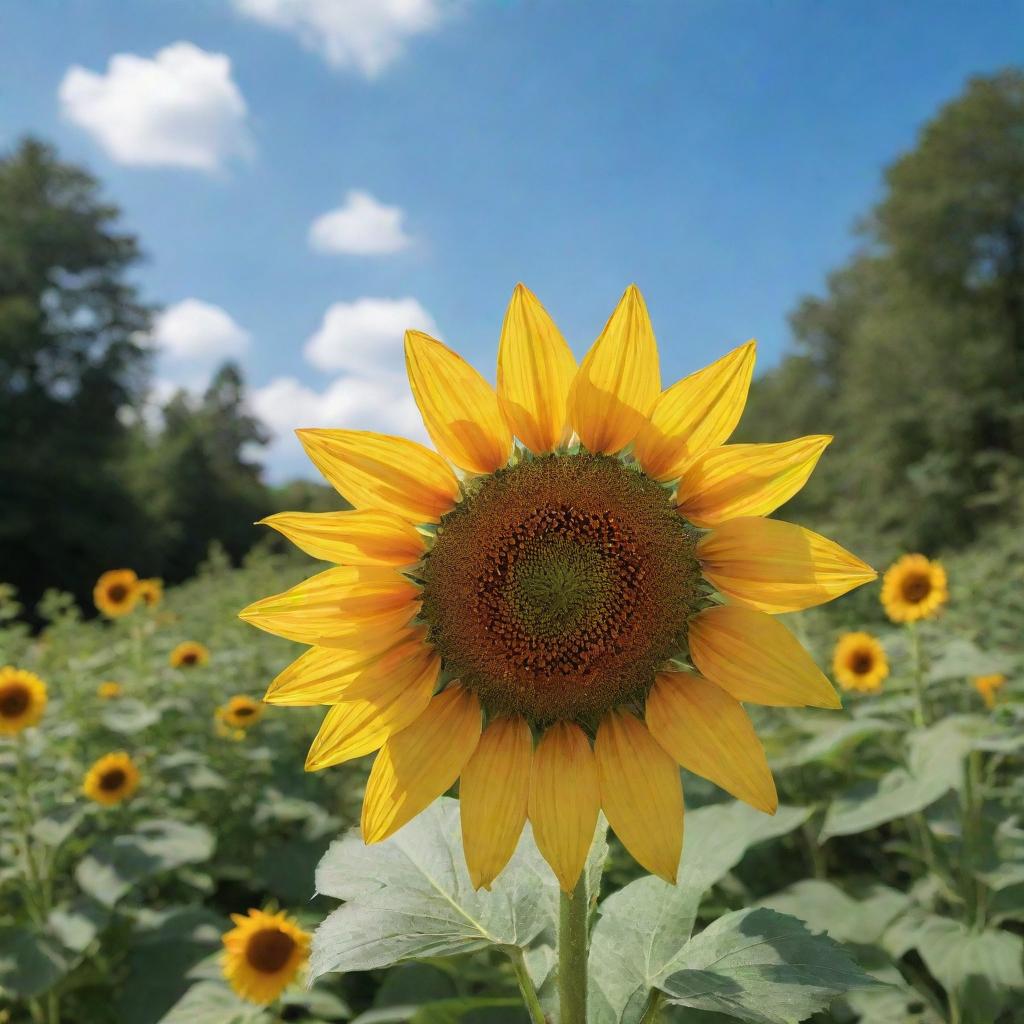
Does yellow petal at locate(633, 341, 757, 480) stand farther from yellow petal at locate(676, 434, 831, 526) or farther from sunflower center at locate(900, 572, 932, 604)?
sunflower center at locate(900, 572, 932, 604)

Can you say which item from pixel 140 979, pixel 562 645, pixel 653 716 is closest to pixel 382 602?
pixel 562 645

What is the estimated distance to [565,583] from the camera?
3.85ft

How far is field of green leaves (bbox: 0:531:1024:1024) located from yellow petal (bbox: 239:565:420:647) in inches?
15.6

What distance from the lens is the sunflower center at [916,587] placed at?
3.29 metres

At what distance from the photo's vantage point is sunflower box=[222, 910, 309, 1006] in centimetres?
216

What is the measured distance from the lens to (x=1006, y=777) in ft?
10.9

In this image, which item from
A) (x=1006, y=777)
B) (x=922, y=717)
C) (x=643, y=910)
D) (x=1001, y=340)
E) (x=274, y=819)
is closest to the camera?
(x=643, y=910)

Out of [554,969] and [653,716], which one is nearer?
[653,716]

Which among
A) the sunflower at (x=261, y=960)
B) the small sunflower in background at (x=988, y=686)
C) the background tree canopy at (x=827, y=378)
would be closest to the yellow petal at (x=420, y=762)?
the sunflower at (x=261, y=960)

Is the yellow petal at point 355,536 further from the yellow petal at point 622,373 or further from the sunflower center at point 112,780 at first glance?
the sunflower center at point 112,780

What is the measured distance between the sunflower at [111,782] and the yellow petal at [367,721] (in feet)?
8.11

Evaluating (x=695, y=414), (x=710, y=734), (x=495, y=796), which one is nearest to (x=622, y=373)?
(x=695, y=414)

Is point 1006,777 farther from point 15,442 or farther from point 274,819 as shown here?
point 15,442

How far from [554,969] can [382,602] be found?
645 millimetres
